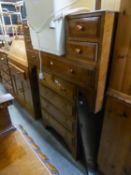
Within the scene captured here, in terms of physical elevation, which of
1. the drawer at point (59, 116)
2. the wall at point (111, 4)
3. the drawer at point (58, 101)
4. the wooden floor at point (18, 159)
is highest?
the wall at point (111, 4)

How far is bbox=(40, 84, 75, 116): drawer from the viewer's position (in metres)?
1.27

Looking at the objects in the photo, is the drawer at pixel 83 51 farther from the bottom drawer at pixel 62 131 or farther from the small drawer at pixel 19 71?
the small drawer at pixel 19 71

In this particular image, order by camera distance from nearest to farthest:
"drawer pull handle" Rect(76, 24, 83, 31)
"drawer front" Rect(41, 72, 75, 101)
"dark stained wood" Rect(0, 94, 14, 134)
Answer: "drawer pull handle" Rect(76, 24, 83, 31)
"dark stained wood" Rect(0, 94, 14, 134)
"drawer front" Rect(41, 72, 75, 101)

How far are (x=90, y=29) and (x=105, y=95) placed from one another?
457 mm

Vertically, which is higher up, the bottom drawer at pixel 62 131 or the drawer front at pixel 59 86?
the drawer front at pixel 59 86

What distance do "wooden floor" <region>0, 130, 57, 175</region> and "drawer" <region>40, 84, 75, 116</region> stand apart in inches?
18.1

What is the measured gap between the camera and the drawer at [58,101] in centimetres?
127

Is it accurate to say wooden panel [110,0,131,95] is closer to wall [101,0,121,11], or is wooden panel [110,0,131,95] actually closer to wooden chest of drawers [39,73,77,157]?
wall [101,0,121,11]

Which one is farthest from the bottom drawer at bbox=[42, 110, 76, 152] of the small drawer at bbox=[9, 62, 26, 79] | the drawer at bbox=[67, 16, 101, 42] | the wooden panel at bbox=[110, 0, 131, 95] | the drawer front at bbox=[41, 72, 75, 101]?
the drawer at bbox=[67, 16, 101, 42]

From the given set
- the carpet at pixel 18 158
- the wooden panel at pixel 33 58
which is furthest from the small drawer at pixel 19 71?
the carpet at pixel 18 158

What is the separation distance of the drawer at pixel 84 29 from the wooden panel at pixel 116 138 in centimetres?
42

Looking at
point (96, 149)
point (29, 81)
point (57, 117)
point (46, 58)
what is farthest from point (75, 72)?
point (29, 81)

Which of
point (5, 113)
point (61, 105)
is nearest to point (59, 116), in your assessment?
point (61, 105)

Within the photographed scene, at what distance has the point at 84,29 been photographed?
0.86 meters
